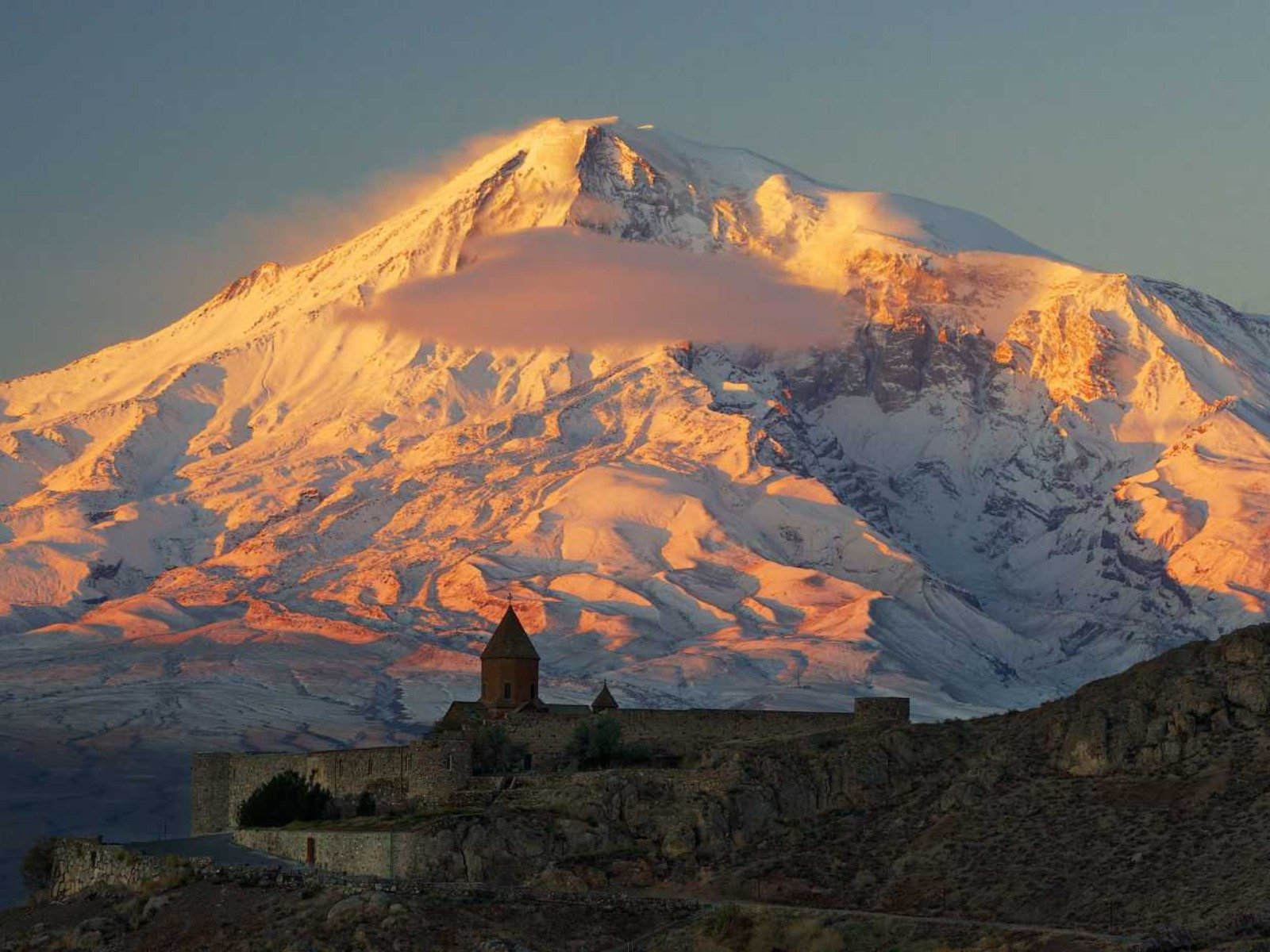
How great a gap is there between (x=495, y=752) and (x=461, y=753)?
11.1 feet

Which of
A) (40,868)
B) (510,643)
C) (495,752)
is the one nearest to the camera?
(40,868)

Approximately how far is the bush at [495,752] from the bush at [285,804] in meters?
4.81

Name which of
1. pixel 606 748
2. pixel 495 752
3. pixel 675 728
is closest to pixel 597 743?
pixel 606 748

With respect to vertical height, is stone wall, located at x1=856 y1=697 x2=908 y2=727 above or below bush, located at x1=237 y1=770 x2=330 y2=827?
above

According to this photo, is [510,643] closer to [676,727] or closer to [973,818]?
[676,727]

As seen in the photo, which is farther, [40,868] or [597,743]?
[597,743]

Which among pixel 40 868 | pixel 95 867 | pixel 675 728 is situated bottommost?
pixel 95 867

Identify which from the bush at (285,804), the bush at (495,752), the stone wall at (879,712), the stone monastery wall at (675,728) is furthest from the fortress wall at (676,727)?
the bush at (285,804)

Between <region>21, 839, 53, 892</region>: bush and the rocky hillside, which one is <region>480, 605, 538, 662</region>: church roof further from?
<region>21, 839, 53, 892</region>: bush

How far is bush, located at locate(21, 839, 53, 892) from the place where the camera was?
77312mm

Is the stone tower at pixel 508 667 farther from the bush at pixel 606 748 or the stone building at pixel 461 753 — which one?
the bush at pixel 606 748

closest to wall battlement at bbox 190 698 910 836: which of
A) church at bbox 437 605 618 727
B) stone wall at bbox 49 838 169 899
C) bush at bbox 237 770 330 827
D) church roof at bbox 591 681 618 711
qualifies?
bush at bbox 237 770 330 827

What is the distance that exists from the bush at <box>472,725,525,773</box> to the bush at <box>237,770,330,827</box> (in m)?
4.81

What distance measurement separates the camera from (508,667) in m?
97.5
